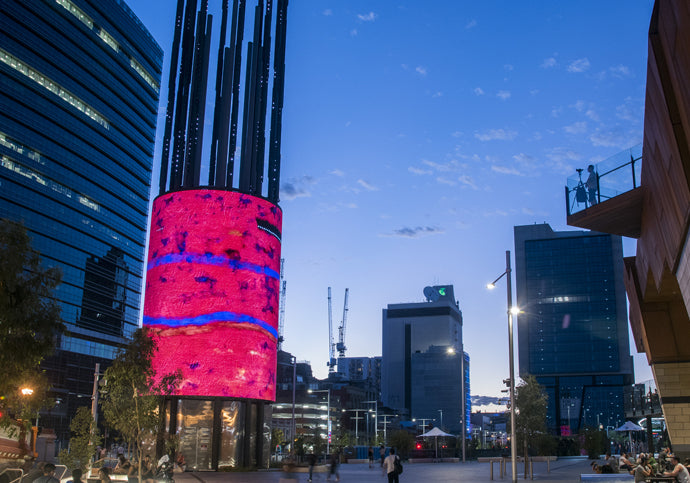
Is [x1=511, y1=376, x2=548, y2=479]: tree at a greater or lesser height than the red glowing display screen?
lesser

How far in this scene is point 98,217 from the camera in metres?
154

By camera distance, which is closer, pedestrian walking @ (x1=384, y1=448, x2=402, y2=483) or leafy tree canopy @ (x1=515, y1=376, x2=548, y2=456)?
pedestrian walking @ (x1=384, y1=448, x2=402, y2=483)

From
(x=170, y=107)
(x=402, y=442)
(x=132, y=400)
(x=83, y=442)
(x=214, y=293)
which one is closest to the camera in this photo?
(x=132, y=400)

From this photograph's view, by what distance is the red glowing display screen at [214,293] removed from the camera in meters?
45.2

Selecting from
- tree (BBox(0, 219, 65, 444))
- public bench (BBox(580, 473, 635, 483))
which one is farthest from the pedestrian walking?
tree (BBox(0, 219, 65, 444))

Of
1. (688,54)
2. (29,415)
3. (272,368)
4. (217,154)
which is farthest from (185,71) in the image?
(688,54)

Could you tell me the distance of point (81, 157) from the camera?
14725 centimetres

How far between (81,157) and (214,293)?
114 m

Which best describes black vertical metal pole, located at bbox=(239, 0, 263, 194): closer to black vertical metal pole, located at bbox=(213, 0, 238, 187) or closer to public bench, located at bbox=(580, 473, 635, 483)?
black vertical metal pole, located at bbox=(213, 0, 238, 187)

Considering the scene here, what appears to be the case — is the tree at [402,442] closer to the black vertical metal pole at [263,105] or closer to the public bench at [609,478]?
the black vertical metal pole at [263,105]

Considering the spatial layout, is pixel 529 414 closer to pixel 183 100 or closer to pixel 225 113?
pixel 225 113

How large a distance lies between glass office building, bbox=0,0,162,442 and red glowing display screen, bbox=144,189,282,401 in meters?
82.6

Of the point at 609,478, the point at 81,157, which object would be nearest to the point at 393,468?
the point at 609,478

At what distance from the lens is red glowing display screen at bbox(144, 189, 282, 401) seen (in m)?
45.2
